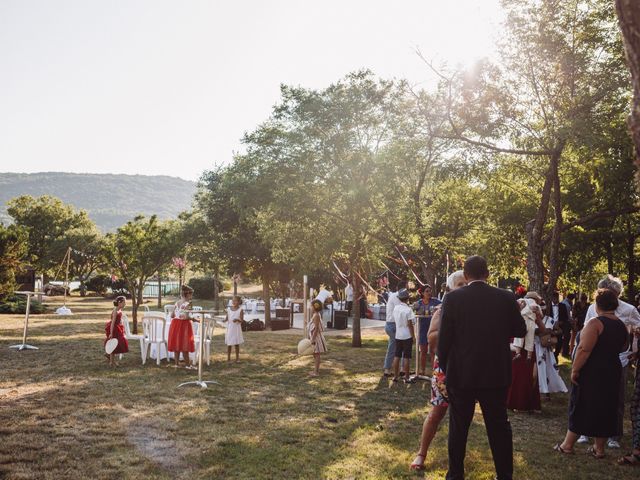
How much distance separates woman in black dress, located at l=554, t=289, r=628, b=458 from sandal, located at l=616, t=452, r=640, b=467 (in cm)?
32

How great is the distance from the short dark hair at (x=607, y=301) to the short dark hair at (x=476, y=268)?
2002 mm

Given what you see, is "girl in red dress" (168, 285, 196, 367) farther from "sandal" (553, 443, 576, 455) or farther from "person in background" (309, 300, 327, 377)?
"sandal" (553, 443, 576, 455)

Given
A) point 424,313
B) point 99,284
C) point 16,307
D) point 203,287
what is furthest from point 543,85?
point 99,284

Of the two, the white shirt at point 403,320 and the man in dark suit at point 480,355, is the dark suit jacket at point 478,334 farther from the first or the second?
the white shirt at point 403,320

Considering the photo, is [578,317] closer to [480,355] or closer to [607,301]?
[607,301]

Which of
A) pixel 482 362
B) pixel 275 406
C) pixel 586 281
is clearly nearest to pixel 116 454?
pixel 275 406

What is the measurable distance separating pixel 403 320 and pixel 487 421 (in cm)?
618

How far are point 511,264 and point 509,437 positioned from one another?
1803cm

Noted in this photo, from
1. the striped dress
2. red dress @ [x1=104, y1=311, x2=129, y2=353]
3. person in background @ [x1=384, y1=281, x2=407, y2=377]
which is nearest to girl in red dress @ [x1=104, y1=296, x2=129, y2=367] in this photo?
red dress @ [x1=104, y1=311, x2=129, y2=353]

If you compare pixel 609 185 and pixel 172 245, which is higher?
pixel 609 185

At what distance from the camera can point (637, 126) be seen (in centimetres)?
297

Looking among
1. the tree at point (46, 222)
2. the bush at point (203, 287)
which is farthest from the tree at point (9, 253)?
the tree at point (46, 222)

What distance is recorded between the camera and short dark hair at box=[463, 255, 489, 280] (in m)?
4.55

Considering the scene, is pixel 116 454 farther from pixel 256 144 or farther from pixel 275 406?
pixel 256 144
